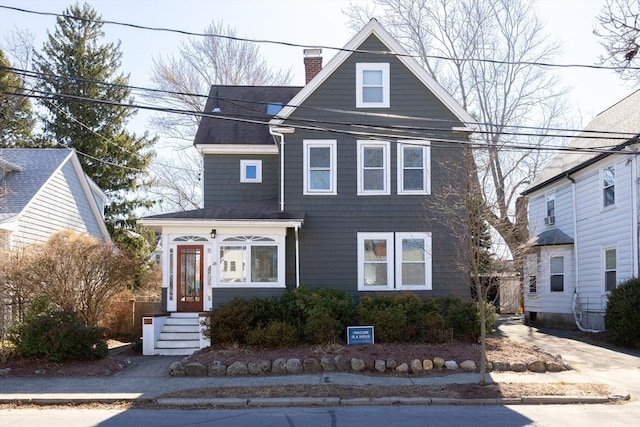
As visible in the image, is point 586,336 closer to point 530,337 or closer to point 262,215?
point 530,337

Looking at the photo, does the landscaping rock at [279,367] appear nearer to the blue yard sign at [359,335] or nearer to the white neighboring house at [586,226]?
the blue yard sign at [359,335]

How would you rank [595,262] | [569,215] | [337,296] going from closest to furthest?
[337,296]
[595,262]
[569,215]

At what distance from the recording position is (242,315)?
16.7m

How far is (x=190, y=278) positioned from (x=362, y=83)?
26.5ft

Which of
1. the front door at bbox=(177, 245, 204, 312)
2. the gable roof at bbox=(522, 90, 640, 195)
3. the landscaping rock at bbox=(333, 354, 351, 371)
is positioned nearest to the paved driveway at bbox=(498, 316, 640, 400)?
the landscaping rock at bbox=(333, 354, 351, 371)

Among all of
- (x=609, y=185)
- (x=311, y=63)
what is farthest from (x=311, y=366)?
(x=609, y=185)

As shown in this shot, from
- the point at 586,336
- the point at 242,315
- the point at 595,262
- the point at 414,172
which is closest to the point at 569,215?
the point at 595,262

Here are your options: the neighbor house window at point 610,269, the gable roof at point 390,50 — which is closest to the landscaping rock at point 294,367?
the gable roof at point 390,50

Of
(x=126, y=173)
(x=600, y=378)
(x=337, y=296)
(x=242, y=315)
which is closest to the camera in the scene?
(x=600, y=378)

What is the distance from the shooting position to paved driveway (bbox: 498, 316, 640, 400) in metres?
13.7

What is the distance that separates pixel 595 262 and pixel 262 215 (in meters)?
12.9

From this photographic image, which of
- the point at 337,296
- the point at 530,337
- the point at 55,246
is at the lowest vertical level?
the point at 530,337

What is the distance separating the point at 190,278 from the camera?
63.5ft

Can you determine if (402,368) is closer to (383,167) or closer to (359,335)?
(359,335)
